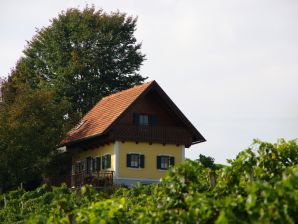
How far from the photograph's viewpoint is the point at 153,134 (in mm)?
44469

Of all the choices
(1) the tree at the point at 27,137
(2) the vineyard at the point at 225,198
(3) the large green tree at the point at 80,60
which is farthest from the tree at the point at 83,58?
(2) the vineyard at the point at 225,198

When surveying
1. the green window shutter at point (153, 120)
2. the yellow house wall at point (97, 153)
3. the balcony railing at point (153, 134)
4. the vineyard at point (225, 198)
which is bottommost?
the vineyard at point (225, 198)

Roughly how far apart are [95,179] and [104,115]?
5028 mm

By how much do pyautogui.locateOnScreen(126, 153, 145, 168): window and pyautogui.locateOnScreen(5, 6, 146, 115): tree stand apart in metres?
13.2

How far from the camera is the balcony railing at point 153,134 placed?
4369cm

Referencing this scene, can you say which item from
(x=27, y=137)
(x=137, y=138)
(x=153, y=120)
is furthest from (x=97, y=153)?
(x=27, y=137)

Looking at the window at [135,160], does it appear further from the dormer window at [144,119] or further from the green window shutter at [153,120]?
the green window shutter at [153,120]

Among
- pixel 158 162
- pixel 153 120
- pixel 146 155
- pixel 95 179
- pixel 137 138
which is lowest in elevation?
pixel 95 179

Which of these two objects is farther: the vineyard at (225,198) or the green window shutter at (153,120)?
the green window shutter at (153,120)

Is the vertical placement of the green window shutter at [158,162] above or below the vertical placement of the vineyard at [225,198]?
above

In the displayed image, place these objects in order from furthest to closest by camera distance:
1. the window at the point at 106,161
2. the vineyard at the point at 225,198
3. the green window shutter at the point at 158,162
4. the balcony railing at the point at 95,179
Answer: the green window shutter at the point at 158,162 < the window at the point at 106,161 < the balcony railing at the point at 95,179 < the vineyard at the point at 225,198

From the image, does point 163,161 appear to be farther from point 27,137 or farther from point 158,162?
point 27,137

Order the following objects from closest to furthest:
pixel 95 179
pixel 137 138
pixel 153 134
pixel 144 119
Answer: pixel 95 179, pixel 137 138, pixel 153 134, pixel 144 119

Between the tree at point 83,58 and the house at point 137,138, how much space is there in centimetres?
1118
